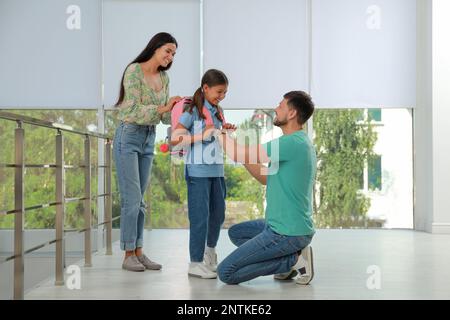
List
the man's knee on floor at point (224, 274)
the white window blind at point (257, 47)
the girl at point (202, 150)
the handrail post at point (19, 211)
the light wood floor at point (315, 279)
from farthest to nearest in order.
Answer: the white window blind at point (257, 47) → the girl at point (202, 150) → the man's knee on floor at point (224, 274) → the light wood floor at point (315, 279) → the handrail post at point (19, 211)

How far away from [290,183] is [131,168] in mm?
860

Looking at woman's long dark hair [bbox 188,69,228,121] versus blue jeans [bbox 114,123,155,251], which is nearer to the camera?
woman's long dark hair [bbox 188,69,228,121]

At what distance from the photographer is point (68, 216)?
6188 mm

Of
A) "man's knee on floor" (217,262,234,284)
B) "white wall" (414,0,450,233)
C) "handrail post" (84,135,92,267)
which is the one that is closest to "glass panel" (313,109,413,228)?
"white wall" (414,0,450,233)

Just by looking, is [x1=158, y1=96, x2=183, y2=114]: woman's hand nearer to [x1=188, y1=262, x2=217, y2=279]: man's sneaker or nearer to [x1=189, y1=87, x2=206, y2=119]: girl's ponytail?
[x1=189, y1=87, x2=206, y2=119]: girl's ponytail

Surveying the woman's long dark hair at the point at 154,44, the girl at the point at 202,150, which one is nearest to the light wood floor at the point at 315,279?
the girl at the point at 202,150

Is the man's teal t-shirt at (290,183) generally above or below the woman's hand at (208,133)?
A: below

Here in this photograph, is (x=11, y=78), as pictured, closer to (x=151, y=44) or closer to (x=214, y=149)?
(x=151, y=44)

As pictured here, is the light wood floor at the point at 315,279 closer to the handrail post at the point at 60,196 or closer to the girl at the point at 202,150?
the handrail post at the point at 60,196

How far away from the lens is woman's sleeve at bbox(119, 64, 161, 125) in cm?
311

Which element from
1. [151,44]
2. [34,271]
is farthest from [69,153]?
[151,44]

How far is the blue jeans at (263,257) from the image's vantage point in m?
2.71

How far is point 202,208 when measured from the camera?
2.93 metres

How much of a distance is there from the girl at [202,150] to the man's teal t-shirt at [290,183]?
273 mm
